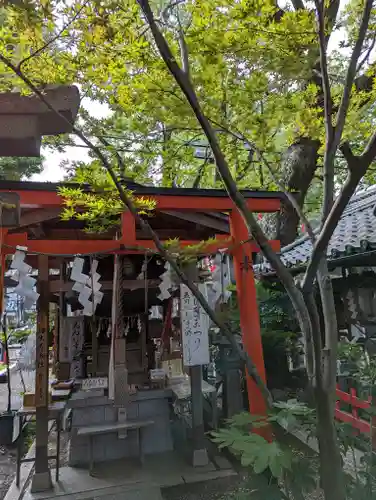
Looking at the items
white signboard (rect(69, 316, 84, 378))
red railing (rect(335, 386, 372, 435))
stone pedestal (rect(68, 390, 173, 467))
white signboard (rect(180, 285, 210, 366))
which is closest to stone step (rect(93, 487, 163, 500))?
stone pedestal (rect(68, 390, 173, 467))

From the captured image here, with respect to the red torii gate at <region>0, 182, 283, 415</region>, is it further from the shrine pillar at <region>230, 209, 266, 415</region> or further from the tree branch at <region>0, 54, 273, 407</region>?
the tree branch at <region>0, 54, 273, 407</region>

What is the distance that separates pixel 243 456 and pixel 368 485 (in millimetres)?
1251

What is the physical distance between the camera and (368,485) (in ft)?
9.20

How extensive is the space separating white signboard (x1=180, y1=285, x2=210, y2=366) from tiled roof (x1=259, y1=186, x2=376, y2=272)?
1764mm

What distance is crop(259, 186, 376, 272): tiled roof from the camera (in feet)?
14.8

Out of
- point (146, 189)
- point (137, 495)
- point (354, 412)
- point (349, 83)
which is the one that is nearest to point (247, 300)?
point (354, 412)

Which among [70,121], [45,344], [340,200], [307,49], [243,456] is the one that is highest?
[307,49]

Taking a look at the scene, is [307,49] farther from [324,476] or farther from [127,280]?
[127,280]

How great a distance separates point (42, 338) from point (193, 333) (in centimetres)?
208

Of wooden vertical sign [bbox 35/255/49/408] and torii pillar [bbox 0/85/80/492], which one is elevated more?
torii pillar [bbox 0/85/80/492]

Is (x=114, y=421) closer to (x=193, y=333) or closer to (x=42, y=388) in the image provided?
(x=42, y=388)

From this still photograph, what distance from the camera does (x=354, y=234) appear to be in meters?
5.49

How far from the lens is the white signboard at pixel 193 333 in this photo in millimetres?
5469

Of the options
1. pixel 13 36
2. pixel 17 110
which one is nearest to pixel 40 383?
pixel 17 110
